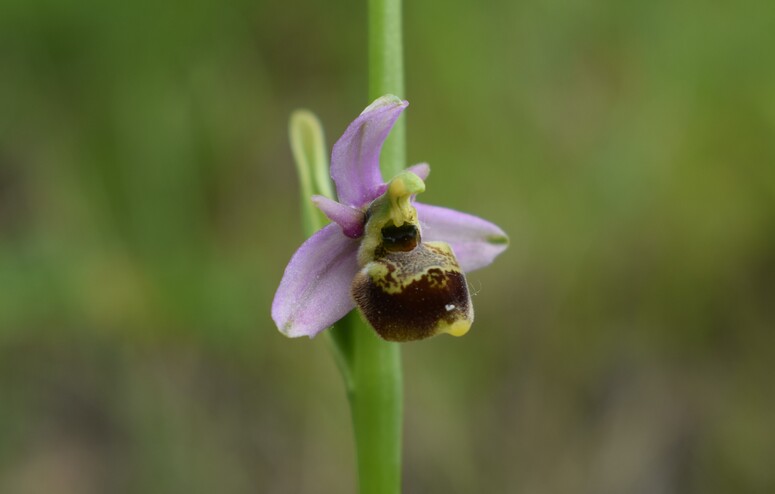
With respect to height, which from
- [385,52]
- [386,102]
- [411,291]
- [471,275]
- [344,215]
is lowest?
[411,291]

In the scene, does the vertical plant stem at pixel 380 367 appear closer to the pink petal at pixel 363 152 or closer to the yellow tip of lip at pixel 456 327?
the pink petal at pixel 363 152

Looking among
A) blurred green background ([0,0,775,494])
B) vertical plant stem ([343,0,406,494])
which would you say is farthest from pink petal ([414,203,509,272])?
blurred green background ([0,0,775,494])

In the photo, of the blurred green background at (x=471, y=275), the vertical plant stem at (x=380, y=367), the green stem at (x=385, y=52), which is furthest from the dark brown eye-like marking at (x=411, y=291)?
the blurred green background at (x=471, y=275)

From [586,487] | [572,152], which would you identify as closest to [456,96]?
[572,152]

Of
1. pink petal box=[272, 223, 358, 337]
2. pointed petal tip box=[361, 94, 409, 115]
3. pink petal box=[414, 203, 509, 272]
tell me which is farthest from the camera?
pink petal box=[414, 203, 509, 272]

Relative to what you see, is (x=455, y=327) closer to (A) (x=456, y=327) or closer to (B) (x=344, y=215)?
(A) (x=456, y=327)

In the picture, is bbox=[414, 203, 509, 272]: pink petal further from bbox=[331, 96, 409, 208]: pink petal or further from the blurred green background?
the blurred green background

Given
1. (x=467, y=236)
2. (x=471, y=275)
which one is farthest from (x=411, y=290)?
(x=471, y=275)
